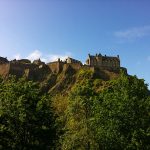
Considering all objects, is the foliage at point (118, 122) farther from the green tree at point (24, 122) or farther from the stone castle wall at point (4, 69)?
the stone castle wall at point (4, 69)

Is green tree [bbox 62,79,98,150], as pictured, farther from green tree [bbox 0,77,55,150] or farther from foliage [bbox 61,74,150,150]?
green tree [bbox 0,77,55,150]

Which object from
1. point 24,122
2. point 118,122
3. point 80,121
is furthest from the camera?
point 80,121

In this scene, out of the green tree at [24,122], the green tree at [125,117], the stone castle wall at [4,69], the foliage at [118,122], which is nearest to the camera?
the green tree at [24,122]

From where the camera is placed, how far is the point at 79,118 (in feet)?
213

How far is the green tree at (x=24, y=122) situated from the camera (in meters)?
44.3

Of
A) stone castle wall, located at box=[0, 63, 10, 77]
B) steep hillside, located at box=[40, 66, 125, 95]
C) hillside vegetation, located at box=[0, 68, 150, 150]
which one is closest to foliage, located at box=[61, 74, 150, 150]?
hillside vegetation, located at box=[0, 68, 150, 150]

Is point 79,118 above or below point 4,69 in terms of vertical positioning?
below

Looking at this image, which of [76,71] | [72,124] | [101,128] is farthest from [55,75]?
[101,128]

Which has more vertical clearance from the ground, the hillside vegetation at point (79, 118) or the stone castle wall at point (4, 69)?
the stone castle wall at point (4, 69)

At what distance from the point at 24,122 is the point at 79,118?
20.9 m

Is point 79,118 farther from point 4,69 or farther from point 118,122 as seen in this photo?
point 4,69

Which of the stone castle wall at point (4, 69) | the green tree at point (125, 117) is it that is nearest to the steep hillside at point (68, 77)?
the stone castle wall at point (4, 69)

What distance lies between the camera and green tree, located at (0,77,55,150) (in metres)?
44.3

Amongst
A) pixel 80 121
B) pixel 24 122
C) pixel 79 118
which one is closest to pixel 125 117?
pixel 80 121
